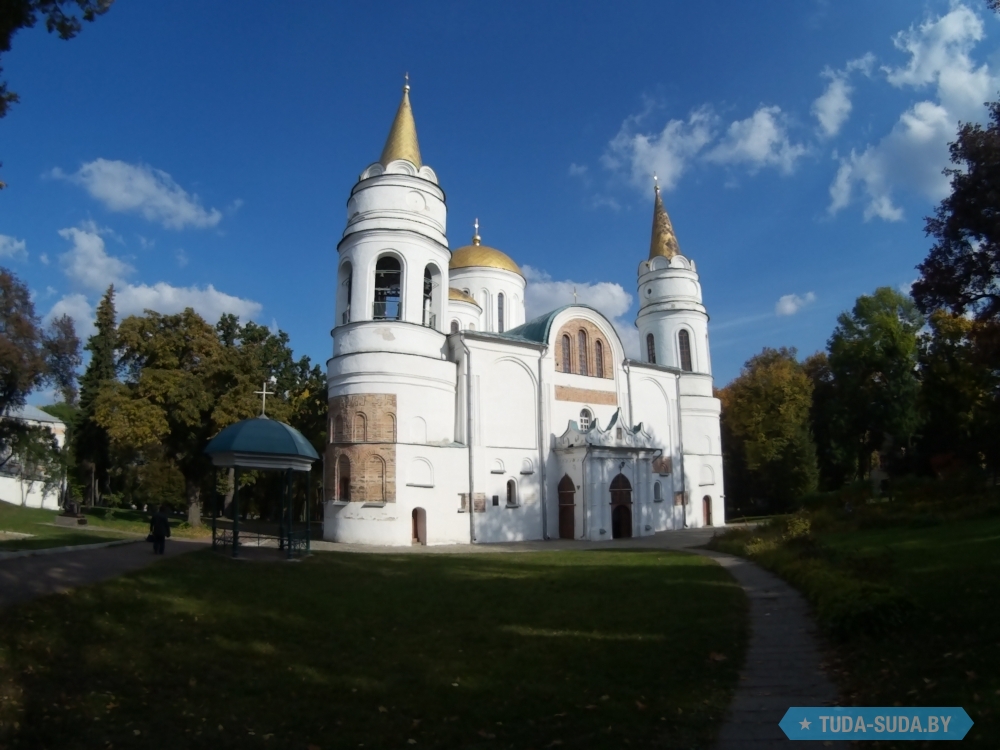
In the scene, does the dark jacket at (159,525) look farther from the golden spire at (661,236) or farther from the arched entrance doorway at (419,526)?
the golden spire at (661,236)

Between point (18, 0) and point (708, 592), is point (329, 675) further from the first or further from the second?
point (18, 0)

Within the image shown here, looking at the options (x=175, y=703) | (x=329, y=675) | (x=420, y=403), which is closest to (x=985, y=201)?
(x=329, y=675)

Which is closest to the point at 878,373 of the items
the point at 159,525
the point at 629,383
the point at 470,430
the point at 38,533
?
the point at 629,383

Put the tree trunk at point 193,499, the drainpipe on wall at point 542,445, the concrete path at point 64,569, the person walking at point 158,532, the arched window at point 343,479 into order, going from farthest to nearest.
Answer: the tree trunk at point 193,499, the drainpipe on wall at point 542,445, the arched window at point 343,479, the person walking at point 158,532, the concrete path at point 64,569

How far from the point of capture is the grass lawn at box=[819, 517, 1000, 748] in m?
6.04

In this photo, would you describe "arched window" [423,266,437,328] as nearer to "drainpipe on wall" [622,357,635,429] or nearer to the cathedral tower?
"drainpipe on wall" [622,357,635,429]

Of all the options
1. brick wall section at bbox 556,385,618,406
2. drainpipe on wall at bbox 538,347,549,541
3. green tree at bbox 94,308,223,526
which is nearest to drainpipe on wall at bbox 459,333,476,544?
drainpipe on wall at bbox 538,347,549,541

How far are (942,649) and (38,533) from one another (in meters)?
25.4

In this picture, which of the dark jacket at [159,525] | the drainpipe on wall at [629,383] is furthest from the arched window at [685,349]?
the dark jacket at [159,525]

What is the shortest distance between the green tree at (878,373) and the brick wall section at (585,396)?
1976 centimetres

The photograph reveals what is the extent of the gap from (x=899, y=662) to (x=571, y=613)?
4.83 metres

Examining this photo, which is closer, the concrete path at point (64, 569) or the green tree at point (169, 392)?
the concrete path at point (64, 569)

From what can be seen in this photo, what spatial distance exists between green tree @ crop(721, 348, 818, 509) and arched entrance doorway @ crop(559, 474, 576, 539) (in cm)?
1980

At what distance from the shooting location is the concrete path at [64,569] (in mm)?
10686
